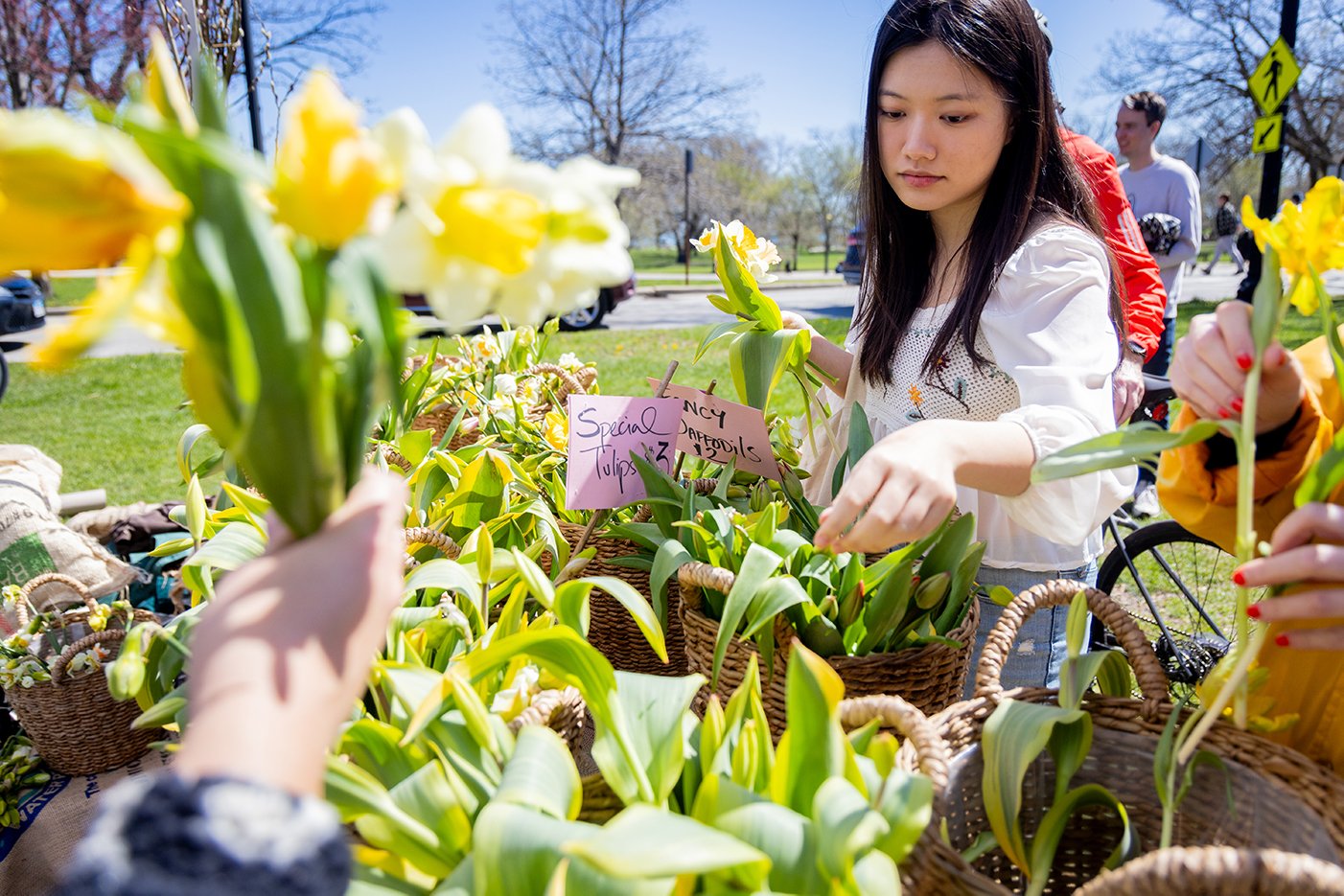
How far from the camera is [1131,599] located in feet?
8.93

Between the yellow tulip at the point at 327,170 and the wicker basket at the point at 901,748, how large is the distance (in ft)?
1.54

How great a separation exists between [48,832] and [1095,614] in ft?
4.76

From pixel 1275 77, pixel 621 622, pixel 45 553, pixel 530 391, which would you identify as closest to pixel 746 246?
pixel 621 622

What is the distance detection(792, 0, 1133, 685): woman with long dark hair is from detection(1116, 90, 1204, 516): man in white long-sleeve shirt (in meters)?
2.98

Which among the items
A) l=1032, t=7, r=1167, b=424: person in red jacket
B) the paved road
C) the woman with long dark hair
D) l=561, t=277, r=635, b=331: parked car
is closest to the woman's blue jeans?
the woman with long dark hair

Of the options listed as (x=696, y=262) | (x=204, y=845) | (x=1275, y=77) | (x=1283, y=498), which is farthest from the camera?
(x=696, y=262)

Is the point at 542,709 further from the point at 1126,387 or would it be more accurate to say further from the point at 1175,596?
the point at 1175,596

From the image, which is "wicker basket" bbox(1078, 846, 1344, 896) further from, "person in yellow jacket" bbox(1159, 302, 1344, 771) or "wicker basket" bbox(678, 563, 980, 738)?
"wicker basket" bbox(678, 563, 980, 738)

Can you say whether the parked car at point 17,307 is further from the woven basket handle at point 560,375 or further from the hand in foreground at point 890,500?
the hand in foreground at point 890,500

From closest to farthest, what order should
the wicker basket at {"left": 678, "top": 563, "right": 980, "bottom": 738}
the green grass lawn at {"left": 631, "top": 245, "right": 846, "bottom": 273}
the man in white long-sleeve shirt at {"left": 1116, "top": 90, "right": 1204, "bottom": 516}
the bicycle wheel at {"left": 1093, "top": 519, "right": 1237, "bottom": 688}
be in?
the wicker basket at {"left": 678, "top": 563, "right": 980, "bottom": 738}
the bicycle wheel at {"left": 1093, "top": 519, "right": 1237, "bottom": 688}
the man in white long-sleeve shirt at {"left": 1116, "top": 90, "right": 1204, "bottom": 516}
the green grass lawn at {"left": 631, "top": 245, "right": 846, "bottom": 273}

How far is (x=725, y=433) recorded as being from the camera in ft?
4.10

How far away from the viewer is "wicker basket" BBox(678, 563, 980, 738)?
2.86ft

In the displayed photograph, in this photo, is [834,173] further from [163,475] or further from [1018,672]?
[1018,672]

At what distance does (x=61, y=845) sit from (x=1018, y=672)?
1.37 meters
